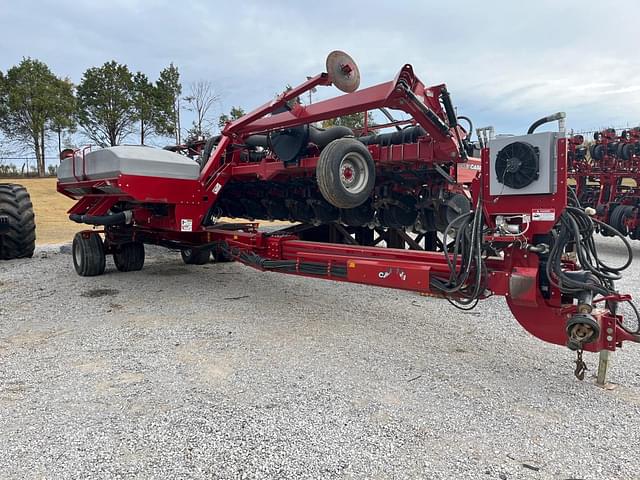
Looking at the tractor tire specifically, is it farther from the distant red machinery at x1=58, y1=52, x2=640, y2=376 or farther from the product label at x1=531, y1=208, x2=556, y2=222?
the product label at x1=531, y1=208, x2=556, y2=222

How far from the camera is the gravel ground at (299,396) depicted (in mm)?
2291

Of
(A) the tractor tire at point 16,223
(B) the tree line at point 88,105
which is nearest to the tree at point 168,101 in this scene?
(B) the tree line at point 88,105

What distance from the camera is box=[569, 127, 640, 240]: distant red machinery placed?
9977mm

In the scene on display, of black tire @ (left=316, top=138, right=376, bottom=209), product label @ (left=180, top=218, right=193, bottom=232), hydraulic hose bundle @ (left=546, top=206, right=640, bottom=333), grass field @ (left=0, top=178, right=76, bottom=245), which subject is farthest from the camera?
grass field @ (left=0, top=178, right=76, bottom=245)

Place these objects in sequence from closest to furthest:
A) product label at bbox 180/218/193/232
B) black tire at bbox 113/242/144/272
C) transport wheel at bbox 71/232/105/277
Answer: product label at bbox 180/218/193/232
transport wheel at bbox 71/232/105/277
black tire at bbox 113/242/144/272

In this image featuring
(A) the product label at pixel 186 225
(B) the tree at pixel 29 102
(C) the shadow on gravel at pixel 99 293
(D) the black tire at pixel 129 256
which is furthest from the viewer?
(B) the tree at pixel 29 102

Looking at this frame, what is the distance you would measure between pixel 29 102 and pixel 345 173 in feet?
117

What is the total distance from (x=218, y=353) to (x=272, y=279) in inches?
123

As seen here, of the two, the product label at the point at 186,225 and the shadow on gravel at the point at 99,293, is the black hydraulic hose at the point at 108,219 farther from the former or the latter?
the product label at the point at 186,225

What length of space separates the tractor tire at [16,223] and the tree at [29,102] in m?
29.5

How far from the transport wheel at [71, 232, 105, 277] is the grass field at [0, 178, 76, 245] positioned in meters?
5.90

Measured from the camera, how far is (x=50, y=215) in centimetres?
2058

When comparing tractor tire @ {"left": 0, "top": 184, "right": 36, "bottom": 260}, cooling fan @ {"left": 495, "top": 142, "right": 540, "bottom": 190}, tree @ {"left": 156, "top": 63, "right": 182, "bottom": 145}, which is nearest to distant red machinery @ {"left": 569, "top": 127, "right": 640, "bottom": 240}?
cooling fan @ {"left": 495, "top": 142, "right": 540, "bottom": 190}

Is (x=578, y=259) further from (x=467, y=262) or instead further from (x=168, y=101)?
(x=168, y=101)
